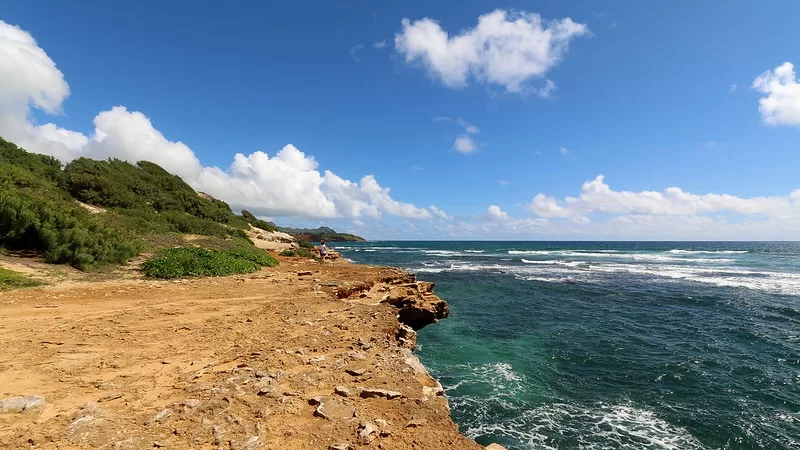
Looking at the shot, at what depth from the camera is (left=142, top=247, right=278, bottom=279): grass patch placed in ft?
51.2

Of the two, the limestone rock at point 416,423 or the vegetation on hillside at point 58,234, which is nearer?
the limestone rock at point 416,423

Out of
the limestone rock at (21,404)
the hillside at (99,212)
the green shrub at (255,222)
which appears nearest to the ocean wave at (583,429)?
the limestone rock at (21,404)

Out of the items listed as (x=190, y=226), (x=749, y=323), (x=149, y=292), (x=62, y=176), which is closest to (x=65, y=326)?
(x=149, y=292)

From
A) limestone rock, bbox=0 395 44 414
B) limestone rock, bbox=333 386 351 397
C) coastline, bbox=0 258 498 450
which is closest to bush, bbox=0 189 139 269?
coastline, bbox=0 258 498 450

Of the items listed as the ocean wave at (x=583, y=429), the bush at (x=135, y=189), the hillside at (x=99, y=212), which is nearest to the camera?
the ocean wave at (x=583, y=429)

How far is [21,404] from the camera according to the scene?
492cm

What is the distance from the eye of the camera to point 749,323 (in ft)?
61.9

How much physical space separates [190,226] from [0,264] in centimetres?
1648

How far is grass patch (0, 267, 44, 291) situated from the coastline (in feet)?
2.31

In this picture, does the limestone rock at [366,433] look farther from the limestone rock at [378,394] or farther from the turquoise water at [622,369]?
the turquoise water at [622,369]

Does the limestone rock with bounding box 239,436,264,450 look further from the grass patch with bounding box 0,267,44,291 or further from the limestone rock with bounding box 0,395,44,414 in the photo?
the grass patch with bounding box 0,267,44,291

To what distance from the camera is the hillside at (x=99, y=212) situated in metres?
14.8

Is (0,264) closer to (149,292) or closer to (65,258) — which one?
(65,258)

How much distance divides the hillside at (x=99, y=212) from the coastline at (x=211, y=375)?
478 centimetres
